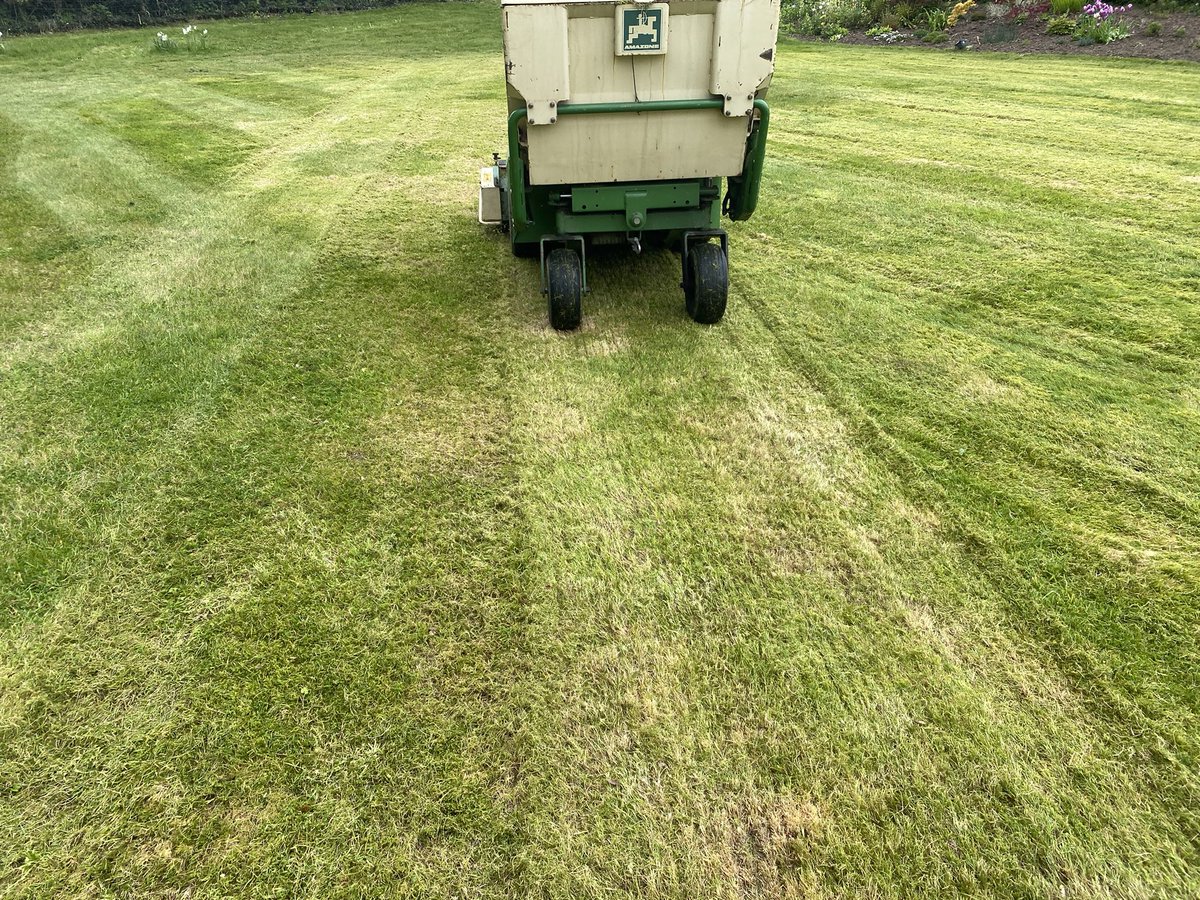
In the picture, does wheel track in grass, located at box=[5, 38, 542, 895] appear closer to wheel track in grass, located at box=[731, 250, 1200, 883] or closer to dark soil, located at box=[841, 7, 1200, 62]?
wheel track in grass, located at box=[731, 250, 1200, 883]

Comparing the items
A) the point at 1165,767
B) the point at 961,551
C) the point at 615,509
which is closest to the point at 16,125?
the point at 615,509

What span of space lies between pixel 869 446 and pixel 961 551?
31.8 inches

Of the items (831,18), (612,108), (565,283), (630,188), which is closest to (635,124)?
(612,108)

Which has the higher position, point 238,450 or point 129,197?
point 129,197

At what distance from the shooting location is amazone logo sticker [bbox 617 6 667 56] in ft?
12.3

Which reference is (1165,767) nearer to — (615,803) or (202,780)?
(615,803)

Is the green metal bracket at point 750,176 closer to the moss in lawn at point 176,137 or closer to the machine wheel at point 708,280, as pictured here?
the machine wheel at point 708,280

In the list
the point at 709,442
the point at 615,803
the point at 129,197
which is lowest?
the point at 615,803

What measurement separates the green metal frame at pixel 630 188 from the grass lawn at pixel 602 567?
0.67m

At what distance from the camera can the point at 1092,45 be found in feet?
47.3

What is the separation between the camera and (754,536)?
10.0ft

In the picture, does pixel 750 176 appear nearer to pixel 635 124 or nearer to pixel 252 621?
pixel 635 124

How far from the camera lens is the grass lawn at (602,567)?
2.06 metres

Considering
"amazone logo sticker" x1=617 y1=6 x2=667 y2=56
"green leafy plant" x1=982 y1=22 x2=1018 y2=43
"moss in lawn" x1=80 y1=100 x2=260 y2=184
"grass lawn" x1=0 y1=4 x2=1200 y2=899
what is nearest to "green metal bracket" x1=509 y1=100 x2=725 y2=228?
"amazone logo sticker" x1=617 y1=6 x2=667 y2=56
